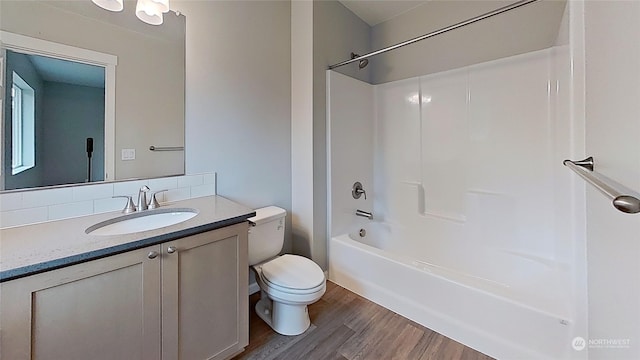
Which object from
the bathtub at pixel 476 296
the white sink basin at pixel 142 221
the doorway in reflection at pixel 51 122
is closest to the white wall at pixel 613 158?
the bathtub at pixel 476 296

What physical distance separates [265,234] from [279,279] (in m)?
0.34

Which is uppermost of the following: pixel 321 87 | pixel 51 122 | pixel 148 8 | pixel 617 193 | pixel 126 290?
pixel 148 8

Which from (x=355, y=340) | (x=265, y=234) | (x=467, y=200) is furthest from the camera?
(x=467, y=200)

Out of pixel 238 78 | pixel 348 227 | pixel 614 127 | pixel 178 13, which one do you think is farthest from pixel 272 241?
pixel 614 127

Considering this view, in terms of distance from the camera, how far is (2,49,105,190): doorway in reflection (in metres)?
1.13

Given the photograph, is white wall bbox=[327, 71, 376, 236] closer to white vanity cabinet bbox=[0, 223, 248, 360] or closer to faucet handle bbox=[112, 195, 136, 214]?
white vanity cabinet bbox=[0, 223, 248, 360]

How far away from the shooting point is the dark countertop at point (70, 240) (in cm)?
81

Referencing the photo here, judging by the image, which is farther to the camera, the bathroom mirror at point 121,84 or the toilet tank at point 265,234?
the toilet tank at point 265,234

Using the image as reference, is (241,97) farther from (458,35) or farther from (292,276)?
(458,35)

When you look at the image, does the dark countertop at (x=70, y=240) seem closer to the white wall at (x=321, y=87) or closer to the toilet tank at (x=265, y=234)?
the toilet tank at (x=265, y=234)

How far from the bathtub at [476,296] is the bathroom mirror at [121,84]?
149 cm

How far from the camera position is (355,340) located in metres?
1.58

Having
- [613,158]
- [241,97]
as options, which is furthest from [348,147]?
[613,158]

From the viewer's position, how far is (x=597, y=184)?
0.68 metres
